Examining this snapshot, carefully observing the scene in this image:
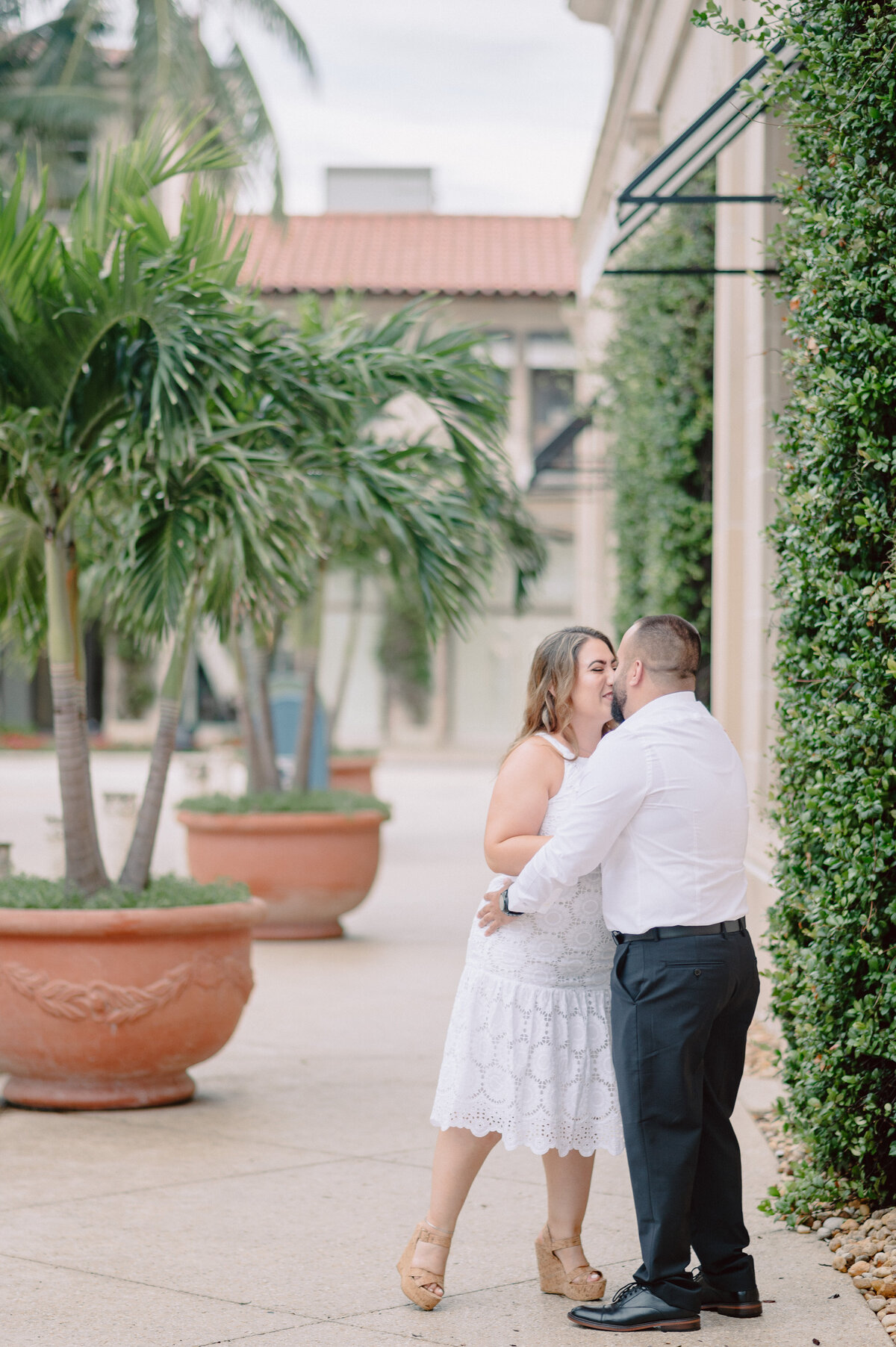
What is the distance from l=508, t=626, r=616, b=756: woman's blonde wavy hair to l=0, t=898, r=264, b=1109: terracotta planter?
7.14 feet

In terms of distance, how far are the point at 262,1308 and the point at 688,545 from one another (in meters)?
6.57

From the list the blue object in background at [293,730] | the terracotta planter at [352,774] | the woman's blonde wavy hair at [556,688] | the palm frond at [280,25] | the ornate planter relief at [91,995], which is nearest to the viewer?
the woman's blonde wavy hair at [556,688]

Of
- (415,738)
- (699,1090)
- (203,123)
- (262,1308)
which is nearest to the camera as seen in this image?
(699,1090)

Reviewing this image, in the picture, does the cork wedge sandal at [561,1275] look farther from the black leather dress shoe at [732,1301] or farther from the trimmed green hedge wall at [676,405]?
the trimmed green hedge wall at [676,405]

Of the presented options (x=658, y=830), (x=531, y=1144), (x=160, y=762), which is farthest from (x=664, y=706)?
(x=160, y=762)

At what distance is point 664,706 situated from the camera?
3.63 m

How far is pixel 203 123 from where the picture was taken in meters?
24.8

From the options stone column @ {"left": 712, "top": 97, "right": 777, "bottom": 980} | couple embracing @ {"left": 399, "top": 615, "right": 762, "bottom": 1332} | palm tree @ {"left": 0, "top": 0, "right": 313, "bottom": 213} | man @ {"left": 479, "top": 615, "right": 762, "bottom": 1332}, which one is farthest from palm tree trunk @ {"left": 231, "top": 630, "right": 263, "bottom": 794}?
palm tree @ {"left": 0, "top": 0, "right": 313, "bottom": 213}

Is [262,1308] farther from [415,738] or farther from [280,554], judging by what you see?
[415,738]

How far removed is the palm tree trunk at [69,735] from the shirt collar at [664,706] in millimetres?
2957

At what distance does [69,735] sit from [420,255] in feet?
90.4

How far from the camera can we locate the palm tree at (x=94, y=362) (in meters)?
5.59

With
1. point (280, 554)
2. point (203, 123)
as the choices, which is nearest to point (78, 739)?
point (280, 554)

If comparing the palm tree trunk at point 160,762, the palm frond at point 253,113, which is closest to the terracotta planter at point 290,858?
the palm tree trunk at point 160,762
